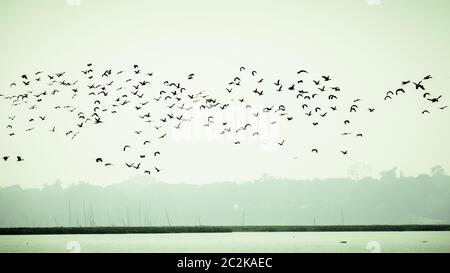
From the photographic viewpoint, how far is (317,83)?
92.4 feet
